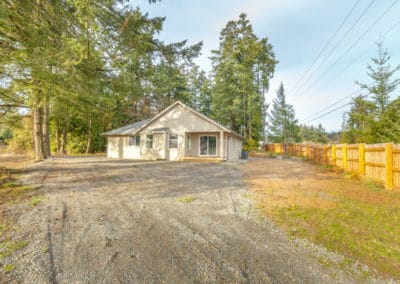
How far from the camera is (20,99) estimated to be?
36.7 feet

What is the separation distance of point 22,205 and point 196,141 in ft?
43.4

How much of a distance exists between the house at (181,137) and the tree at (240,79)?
41.4 feet

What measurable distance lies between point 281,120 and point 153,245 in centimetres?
4322

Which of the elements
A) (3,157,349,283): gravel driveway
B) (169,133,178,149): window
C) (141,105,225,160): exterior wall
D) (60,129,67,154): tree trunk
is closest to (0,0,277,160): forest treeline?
(3,157,349,283): gravel driveway

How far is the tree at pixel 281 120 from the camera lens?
41656 millimetres

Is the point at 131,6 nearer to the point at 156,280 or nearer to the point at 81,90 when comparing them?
the point at 81,90

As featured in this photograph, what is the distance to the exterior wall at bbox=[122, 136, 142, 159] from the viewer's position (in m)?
18.0

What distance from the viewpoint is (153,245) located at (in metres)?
2.92

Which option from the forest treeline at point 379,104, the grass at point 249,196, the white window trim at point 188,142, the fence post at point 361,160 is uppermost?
the forest treeline at point 379,104

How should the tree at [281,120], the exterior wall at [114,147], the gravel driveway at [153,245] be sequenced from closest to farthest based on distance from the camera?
the gravel driveway at [153,245] → the exterior wall at [114,147] → the tree at [281,120]

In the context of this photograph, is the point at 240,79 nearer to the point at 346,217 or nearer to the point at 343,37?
the point at 343,37

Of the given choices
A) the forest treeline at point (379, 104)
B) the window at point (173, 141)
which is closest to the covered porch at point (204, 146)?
the window at point (173, 141)

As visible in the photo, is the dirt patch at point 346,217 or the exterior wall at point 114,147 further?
the exterior wall at point 114,147

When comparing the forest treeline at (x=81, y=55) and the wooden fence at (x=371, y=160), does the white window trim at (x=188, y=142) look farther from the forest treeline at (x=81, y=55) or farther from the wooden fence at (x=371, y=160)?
the wooden fence at (x=371, y=160)
